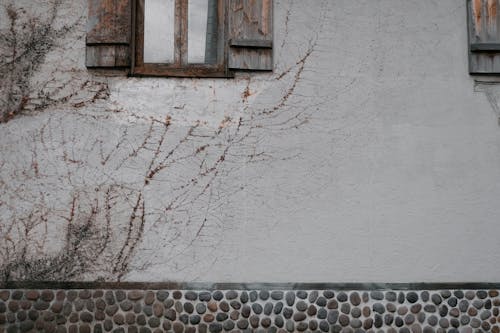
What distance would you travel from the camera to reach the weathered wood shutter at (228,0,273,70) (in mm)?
6238

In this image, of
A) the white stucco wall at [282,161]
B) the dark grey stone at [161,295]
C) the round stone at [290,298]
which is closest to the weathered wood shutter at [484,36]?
the white stucco wall at [282,161]

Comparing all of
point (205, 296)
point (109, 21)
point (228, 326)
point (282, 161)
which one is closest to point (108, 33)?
point (109, 21)

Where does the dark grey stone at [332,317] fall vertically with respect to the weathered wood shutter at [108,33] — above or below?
below

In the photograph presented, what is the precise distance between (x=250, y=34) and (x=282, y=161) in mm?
1203

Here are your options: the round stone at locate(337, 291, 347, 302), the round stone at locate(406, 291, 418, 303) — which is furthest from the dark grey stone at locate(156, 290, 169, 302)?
the round stone at locate(406, 291, 418, 303)

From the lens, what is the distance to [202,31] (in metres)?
6.39

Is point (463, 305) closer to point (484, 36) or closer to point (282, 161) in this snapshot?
point (282, 161)

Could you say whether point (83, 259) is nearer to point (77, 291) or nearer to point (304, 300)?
point (77, 291)

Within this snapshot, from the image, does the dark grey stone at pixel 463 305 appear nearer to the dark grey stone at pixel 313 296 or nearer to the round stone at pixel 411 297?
the round stone at pixel 411 297

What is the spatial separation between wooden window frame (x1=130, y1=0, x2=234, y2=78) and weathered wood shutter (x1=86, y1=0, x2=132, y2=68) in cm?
12

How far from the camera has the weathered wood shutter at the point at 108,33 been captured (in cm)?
612

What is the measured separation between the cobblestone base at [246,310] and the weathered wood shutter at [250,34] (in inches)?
80.7

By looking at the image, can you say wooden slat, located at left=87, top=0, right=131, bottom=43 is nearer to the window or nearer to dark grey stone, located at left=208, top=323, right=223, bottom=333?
the window

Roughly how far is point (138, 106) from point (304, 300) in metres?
2.29
